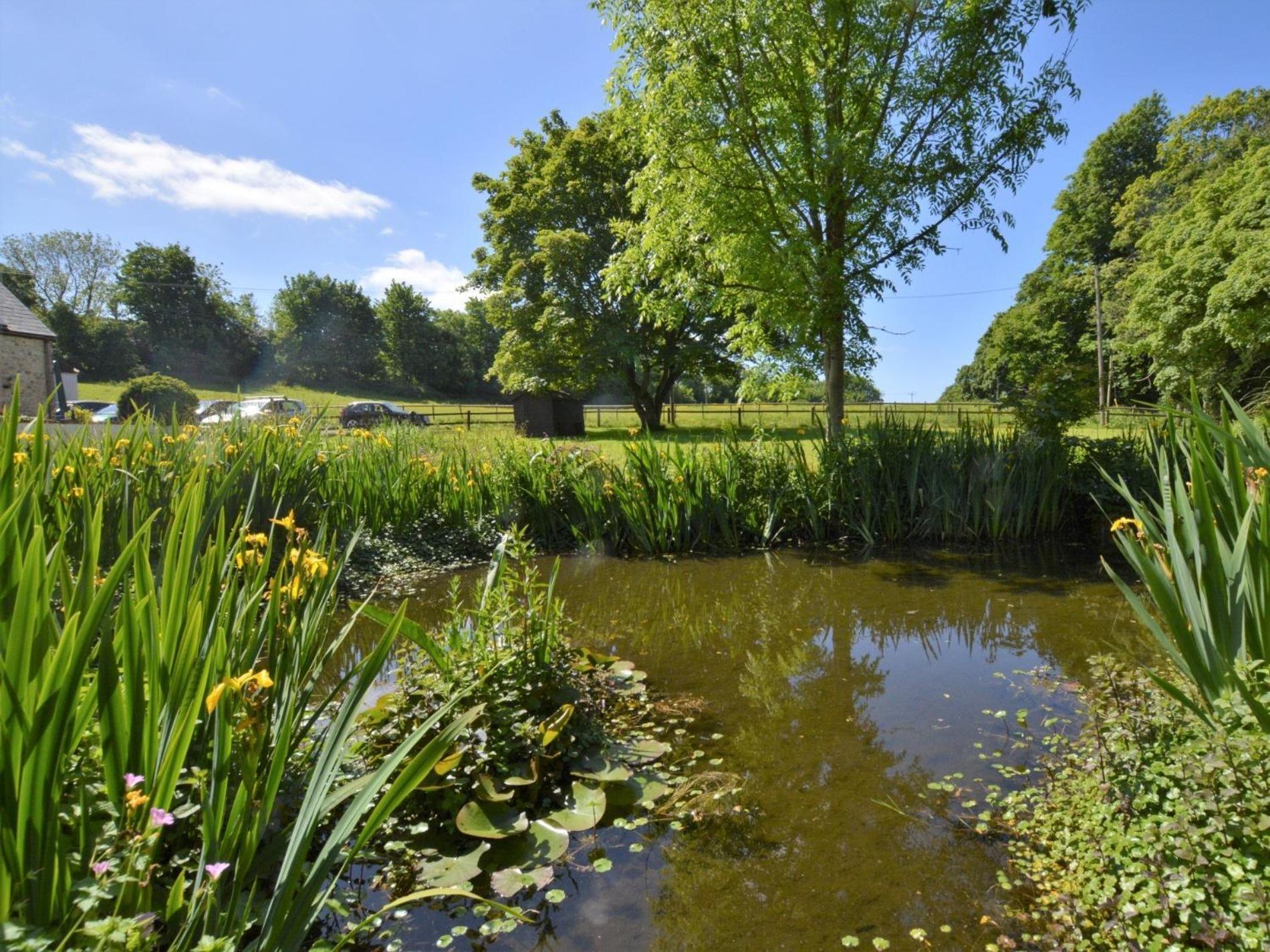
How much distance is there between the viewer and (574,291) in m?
21.9

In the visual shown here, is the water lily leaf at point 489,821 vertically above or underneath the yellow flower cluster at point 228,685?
underneath

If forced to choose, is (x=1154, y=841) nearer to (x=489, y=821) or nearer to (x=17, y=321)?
(x=489, y=821)

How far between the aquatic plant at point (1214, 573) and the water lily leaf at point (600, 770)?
65.7 inches

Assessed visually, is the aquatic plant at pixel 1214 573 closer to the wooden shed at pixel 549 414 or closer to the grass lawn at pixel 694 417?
the grass lawn at pixel 694 417

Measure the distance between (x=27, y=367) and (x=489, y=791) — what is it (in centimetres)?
2871

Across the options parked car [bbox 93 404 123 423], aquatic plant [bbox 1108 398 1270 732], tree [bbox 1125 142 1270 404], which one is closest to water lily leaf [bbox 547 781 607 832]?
aquatic plant [bbox 1108 398 1270 732]

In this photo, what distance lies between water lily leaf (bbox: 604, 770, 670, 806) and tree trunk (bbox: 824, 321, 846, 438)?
6.48 m

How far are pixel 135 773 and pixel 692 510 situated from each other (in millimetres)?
5895

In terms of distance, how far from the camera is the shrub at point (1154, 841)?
151cm

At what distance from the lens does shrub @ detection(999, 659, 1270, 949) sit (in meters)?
1.51

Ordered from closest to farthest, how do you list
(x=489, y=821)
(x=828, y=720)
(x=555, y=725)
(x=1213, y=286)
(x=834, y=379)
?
(x=489, y=821), (x=555, y=725), (x=828, y=720), (x=834, y=379), (x=1213, y=286)

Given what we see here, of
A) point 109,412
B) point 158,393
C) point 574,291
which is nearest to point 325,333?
point 109,412

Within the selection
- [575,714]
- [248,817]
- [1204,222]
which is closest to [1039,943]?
[575,714]

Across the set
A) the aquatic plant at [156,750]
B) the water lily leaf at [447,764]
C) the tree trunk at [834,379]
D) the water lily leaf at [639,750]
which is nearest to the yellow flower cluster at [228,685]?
the aquatic plant at [156,750]
